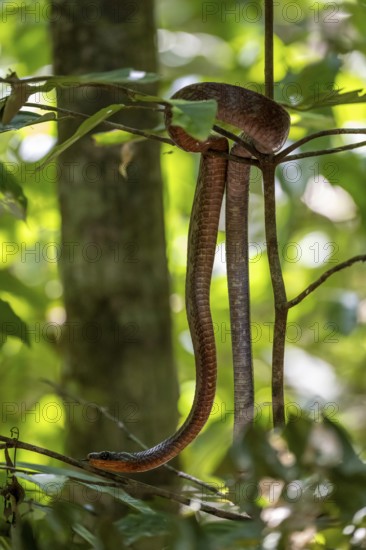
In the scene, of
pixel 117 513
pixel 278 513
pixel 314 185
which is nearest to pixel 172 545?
pixel 278 513

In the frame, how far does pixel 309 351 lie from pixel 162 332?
1755 millimetres

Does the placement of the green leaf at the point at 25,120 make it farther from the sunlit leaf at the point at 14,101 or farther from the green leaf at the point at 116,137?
the green leaf at the point at 116,137

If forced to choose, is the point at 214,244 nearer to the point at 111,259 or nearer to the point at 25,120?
the point at 25,120

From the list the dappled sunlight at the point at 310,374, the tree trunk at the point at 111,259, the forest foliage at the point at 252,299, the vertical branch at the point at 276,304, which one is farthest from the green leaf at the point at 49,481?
the dappled sunlight at the point at 310,374

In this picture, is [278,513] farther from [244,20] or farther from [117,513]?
[244,20]

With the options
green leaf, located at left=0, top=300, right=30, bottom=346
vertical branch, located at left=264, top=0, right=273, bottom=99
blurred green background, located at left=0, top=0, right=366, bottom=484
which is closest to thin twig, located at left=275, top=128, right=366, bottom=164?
vertical branch, located at left=264, top=0, right=273, bottom=99

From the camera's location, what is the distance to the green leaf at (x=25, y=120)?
3.83ft

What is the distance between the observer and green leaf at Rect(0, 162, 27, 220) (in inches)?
58.7

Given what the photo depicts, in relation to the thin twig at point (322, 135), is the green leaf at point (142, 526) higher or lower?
lower

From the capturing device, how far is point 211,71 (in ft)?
13.7

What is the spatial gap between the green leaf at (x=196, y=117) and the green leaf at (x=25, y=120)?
0.27 metres

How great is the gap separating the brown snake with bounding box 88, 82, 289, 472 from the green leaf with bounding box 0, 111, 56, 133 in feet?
0.61

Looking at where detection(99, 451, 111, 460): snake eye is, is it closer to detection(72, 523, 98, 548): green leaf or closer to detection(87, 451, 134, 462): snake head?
detection(87, 451, 134, 462): snake head

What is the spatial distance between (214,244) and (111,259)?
1427mm
